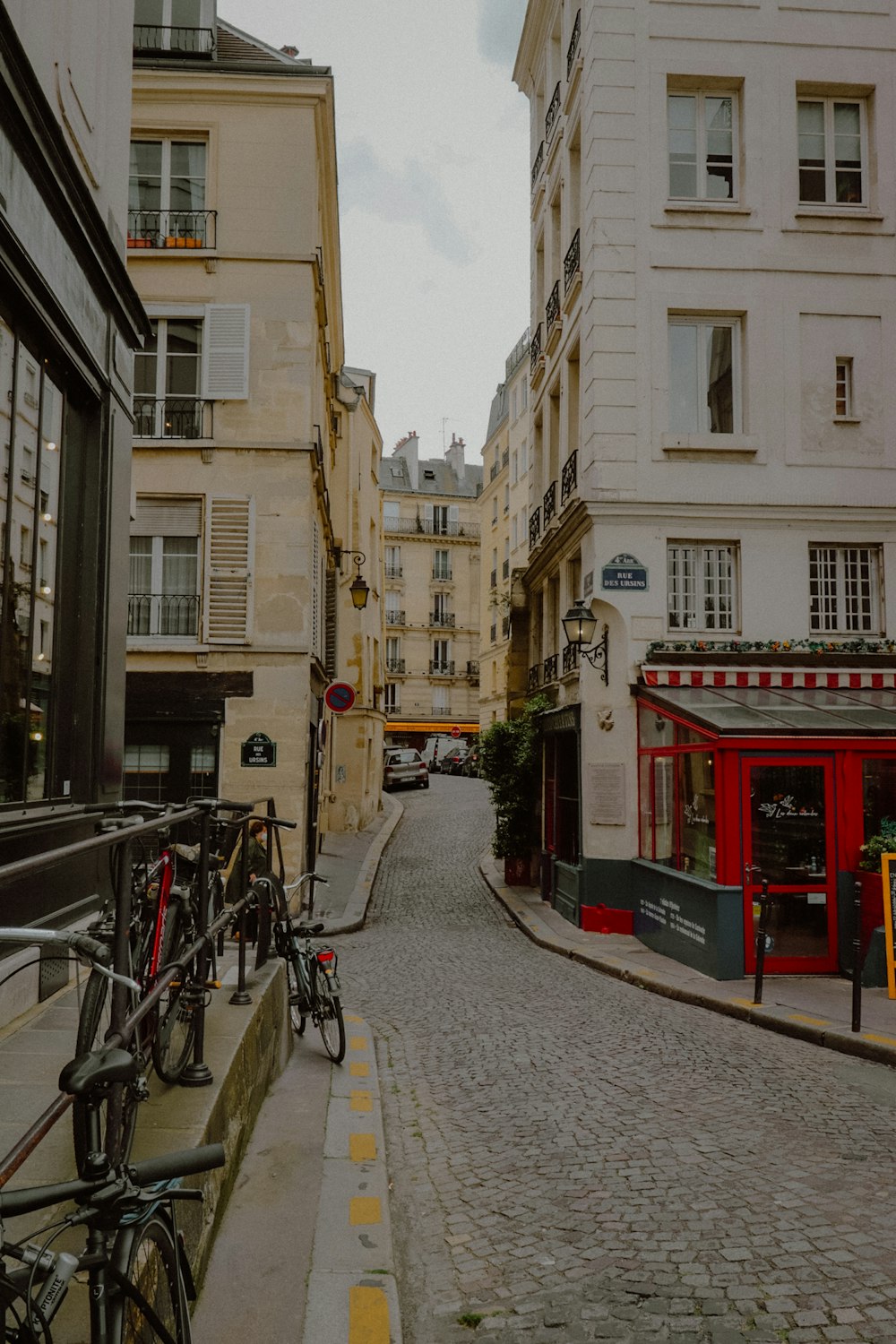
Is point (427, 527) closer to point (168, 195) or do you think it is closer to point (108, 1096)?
point (168, 195)

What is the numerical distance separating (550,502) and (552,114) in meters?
6.95

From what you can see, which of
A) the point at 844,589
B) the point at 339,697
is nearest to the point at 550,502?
the point at 339,697

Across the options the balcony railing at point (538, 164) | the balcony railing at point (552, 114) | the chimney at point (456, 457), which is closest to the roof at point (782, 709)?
the balcony railing at point (552, 114)

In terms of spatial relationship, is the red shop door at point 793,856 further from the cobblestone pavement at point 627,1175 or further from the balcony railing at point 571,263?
the balcony railing at point 571,263

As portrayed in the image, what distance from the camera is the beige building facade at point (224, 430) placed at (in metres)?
16.8

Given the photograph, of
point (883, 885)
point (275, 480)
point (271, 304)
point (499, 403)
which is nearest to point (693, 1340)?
point (883, 885)

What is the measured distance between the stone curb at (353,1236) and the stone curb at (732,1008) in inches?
150

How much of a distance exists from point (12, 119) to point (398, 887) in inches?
625

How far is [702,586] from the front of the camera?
14641 millimetres

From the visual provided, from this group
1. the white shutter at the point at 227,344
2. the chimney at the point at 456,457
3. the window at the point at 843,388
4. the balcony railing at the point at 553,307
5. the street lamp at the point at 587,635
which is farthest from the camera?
the chimney at the point at 456,457

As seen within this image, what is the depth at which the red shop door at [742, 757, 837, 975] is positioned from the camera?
1147 centimetres

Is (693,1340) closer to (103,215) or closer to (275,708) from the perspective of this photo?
(103,215)

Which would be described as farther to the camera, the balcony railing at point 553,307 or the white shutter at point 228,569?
the balcony railing at point 553,307

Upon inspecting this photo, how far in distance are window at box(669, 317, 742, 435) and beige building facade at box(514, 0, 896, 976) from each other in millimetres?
28
